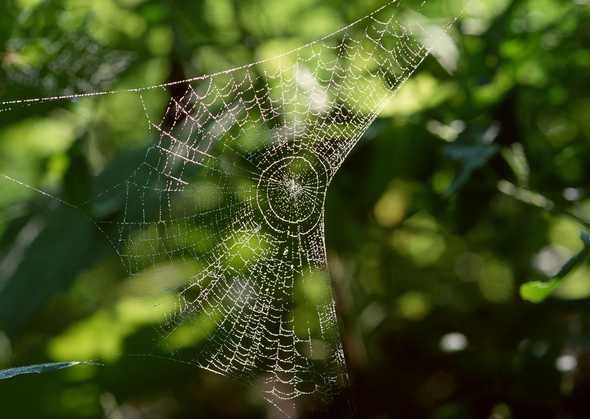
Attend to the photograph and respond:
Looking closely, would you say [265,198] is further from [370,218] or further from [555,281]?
[555,281]

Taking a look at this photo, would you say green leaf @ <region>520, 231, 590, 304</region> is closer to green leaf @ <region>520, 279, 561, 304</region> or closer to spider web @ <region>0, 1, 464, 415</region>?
green leaf @ <region>520, 279, 561, 304</region>

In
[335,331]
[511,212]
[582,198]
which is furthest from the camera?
[511,212]

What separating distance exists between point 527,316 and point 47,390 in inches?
30.0

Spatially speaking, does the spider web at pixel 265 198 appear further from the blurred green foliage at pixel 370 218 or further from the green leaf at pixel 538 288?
the green leaf at pixel 538 288

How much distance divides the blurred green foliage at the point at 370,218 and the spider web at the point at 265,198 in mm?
30

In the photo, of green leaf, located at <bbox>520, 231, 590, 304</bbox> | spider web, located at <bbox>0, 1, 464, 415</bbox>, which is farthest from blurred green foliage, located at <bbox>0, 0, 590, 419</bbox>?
green leaf, located at <bbox>520, 231, 590, 304</bbox>

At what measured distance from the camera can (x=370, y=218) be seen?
4.12 feet

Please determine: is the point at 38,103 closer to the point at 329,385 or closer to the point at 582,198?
the point at 329,385

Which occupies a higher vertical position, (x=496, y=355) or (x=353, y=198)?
(x=353, y=198)

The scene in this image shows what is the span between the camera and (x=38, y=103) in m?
1.19

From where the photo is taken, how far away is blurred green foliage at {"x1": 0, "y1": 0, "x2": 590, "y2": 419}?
1.05 m

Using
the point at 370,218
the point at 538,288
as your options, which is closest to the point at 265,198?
the point at 370,218

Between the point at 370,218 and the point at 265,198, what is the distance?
0.64ft

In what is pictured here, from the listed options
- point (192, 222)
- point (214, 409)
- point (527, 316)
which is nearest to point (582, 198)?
point (527, 316)
